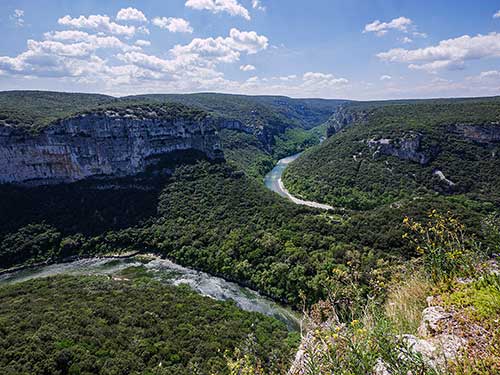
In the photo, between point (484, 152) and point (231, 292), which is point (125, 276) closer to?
point (231, 292)

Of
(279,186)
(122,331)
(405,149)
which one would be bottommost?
(279,186)

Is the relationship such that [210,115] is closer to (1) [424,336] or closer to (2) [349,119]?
(1) [424,336]

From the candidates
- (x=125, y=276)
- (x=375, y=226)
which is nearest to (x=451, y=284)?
(x=375, y=226)

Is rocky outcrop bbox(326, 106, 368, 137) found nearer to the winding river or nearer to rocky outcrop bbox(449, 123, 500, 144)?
rocky outcrop bbox(449, 123, 500, 144)

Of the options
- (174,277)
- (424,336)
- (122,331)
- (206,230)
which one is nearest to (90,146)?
(206,230)

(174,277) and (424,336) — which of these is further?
(174,277)

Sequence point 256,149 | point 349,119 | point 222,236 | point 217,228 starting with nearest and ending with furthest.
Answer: point 222,236, point 217,228, point 256,149, point 349,119

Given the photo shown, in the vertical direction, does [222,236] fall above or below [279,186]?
above

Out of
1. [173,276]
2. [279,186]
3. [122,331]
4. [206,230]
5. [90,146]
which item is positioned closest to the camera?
[122,331]
